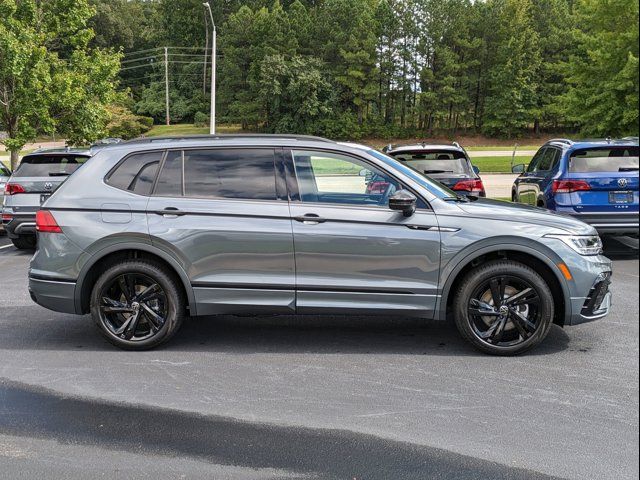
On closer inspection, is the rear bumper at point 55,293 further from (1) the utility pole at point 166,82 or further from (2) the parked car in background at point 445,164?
(1) the utility pole at point 166,82

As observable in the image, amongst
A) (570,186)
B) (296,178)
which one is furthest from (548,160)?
(296,178)

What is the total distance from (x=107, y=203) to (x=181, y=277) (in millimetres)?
911

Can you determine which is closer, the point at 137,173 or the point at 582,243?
the point at 582,243

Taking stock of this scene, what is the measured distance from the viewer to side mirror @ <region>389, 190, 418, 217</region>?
5.10 m

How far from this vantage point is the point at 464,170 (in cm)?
1077

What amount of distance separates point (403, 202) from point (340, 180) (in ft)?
2.32

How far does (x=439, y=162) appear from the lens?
10844mm

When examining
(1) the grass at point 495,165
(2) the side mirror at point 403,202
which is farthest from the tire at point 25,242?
(1) the grass at point 495,165

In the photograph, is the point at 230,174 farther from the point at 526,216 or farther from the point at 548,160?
the point at 548,160

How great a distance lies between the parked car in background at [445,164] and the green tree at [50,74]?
12.2 meters

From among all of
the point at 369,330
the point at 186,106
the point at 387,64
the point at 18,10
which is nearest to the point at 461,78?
the point at 387,64

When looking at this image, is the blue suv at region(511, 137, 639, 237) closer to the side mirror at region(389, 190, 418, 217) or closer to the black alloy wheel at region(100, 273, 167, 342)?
the side mirror at region(389, 190, 418, 217)

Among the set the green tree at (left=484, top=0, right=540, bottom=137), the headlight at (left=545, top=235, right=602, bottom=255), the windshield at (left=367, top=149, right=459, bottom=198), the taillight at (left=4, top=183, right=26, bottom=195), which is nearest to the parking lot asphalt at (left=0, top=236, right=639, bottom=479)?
the headlight at (left=545, top=235, right=602, bottom=255)

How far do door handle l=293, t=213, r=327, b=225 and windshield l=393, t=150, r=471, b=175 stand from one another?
5668mm
